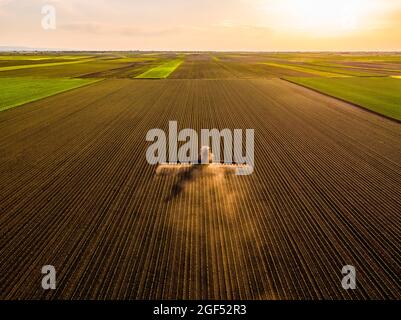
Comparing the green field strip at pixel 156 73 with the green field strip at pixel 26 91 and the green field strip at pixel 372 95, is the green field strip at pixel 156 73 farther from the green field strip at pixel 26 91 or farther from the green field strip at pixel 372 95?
the green field strip at pixel 372 95

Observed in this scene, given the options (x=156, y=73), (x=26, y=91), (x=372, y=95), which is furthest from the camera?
(x=156, y=73)

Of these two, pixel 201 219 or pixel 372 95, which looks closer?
pixel 201 219

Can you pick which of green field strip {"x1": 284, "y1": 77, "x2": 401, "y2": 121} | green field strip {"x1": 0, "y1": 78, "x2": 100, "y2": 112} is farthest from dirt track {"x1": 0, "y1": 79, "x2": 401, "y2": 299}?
green field strip {"x1": 0, "y1": 78, "x2": 100, "y2": 112}

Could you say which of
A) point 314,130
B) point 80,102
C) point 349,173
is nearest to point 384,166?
point 349,173

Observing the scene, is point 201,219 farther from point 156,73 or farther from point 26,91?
point 156,73

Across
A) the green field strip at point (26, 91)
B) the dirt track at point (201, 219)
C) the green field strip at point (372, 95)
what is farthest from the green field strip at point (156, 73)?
the dirt track at point (201, 219)

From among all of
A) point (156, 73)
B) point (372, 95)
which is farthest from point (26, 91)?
point (372, 95)

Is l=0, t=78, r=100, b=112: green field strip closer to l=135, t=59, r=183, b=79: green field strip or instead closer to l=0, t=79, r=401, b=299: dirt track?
l=0, t=79, r=401, b=299: dirt track
